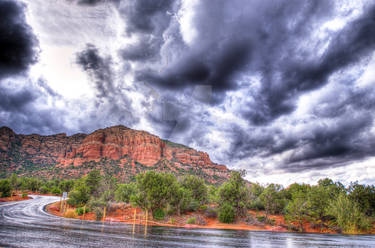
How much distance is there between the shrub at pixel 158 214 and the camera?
126 feet

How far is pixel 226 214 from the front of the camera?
40312 millimetres

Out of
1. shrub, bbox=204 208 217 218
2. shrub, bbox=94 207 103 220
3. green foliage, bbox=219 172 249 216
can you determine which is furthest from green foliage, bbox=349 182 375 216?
shrub, bbox=94 207 103 220

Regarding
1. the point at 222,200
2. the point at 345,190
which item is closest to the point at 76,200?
the point at 222,200

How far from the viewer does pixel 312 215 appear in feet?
126

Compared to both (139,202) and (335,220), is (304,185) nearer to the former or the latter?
(335,220)

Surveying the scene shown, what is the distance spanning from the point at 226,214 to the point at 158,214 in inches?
482

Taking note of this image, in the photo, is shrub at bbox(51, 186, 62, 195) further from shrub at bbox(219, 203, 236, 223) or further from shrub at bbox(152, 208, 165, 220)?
shrub at bbox(219, 203, 236, 223)

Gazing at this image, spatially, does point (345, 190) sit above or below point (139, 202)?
above

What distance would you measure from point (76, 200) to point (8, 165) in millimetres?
131756

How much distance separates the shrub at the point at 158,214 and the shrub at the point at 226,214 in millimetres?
10615

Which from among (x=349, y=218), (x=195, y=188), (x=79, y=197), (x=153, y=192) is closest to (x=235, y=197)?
(x=195, y=188)

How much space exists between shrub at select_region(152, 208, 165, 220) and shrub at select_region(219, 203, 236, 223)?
10615 millimetres

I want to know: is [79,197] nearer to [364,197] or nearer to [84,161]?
[364,197]

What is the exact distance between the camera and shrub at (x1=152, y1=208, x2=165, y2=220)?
3831 cm
